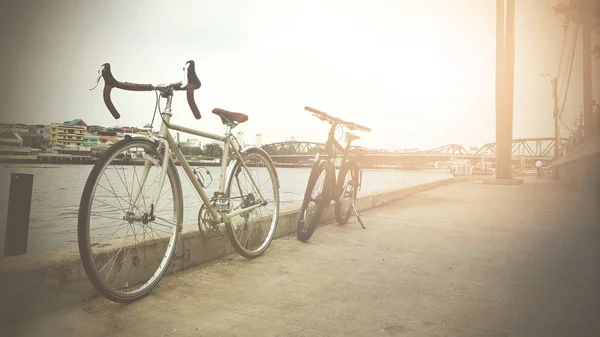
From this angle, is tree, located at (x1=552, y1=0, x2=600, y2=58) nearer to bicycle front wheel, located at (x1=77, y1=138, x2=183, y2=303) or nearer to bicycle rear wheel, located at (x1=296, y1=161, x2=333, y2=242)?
bicycle rear wheel, located at (x1=296, y1=161, x2=333, y2=242)

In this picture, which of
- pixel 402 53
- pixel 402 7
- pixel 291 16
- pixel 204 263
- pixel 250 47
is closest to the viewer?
pixel 204 263

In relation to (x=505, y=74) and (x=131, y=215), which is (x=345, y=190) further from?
(x=505, y=74)

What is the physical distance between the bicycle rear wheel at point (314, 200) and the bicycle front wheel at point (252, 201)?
0.97ft

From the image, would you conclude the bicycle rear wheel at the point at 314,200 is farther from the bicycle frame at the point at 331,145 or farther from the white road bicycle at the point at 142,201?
the white road bicycle at the point at 142,201

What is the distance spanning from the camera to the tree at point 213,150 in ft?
7.64

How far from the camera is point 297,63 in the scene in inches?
165

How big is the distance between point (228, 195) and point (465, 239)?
2.19 m

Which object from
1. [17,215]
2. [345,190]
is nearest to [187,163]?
[17,215]

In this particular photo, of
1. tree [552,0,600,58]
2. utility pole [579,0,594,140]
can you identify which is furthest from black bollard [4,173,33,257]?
utility pole [579,0,594,140]

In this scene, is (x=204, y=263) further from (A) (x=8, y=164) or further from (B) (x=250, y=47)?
(B) (x=250, y=47)

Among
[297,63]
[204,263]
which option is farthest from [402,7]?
[204,263]

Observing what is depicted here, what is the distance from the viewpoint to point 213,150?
2.33 m

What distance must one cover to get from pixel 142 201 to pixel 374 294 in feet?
4.06

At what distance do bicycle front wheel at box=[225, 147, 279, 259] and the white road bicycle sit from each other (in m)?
0.02
